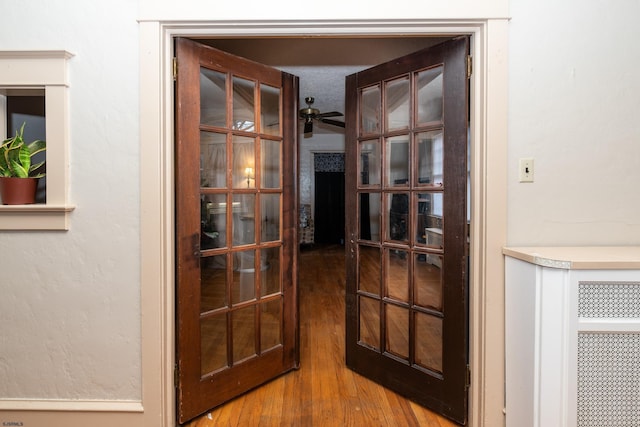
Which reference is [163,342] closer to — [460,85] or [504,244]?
[504,244]

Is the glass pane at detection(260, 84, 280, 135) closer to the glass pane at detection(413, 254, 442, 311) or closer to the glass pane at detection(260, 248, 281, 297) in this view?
the glass pane at detection(260, 248, 281, 297)

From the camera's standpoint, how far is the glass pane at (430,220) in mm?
1729

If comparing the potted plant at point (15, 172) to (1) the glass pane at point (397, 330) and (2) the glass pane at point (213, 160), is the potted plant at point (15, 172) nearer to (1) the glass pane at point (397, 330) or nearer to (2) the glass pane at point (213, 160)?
(2) the glass pane at point (213, 160)

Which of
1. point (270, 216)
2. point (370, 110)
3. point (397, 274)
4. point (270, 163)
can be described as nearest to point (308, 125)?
point (370, 110)

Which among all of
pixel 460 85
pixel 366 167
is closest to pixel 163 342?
pixel 366 167

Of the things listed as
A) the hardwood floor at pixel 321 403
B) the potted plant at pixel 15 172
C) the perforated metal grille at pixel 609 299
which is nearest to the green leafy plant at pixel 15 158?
the potted plant at pixel 15 172

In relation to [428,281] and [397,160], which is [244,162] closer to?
[397,160]

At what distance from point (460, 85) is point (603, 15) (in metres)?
0.68

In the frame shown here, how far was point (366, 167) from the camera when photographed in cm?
205

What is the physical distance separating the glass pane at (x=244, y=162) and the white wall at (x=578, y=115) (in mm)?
1325

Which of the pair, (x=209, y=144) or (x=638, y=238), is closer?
(x=638, y=238)

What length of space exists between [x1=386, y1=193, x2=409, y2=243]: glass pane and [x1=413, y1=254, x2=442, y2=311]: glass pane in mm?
156

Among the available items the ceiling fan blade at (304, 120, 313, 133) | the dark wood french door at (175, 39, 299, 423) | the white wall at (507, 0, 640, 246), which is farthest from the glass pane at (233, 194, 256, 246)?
the ceiling fan blade at (304, 120, 313, 133)

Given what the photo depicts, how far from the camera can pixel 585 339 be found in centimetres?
125
